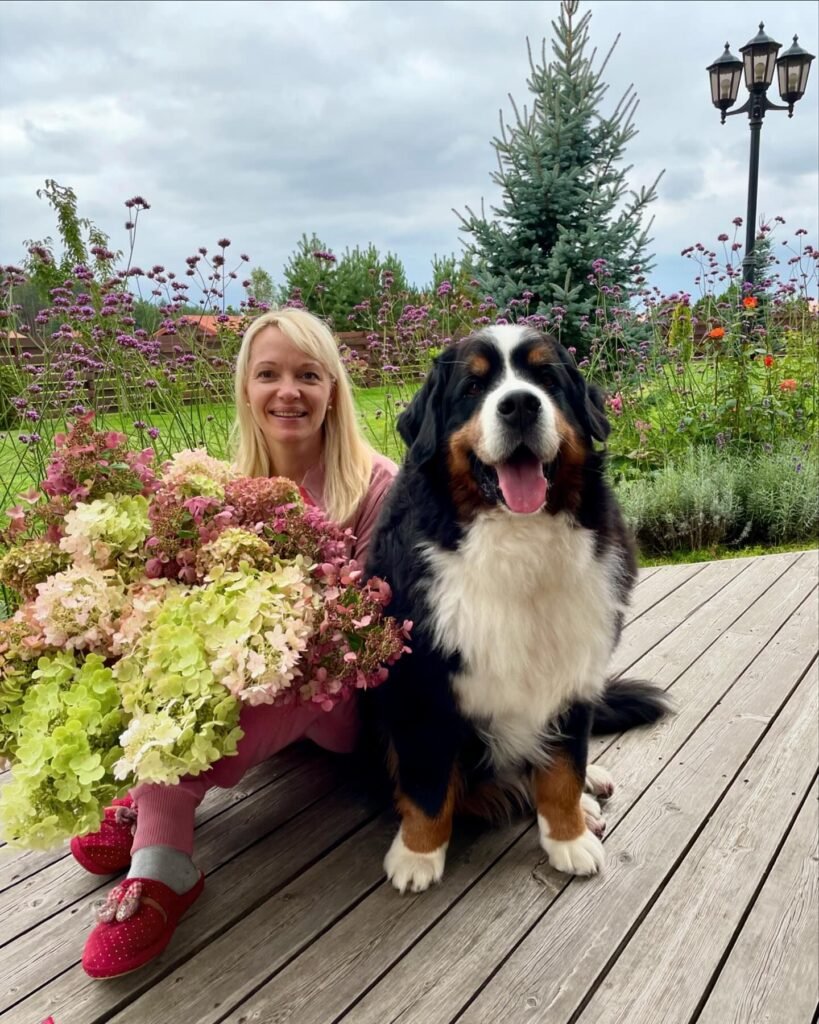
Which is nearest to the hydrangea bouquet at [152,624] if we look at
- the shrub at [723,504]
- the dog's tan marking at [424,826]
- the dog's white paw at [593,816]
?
the dog's tan marking at [424,826]

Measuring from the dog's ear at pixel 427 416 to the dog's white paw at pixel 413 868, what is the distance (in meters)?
0.92

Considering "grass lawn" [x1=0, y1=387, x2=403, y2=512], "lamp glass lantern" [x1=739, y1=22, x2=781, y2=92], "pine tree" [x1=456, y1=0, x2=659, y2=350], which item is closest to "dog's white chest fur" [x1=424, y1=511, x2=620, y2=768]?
"grass lawn" [x1=0, y1=387, x2=403, y2=512]

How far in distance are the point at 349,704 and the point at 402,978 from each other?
612 millimetres

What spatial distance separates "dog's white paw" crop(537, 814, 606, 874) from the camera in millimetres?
1654

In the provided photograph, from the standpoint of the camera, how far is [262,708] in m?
1.59

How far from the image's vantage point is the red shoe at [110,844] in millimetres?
1668

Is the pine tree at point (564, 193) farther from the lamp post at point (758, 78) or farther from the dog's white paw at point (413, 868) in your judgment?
the dog's white paw at point (413, 868)

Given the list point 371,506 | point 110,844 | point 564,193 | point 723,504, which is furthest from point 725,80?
point 110,844

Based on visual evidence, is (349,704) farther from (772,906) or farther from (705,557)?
(705,557)

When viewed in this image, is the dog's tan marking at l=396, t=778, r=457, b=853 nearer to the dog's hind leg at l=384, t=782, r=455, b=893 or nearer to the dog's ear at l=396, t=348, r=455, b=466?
the dog's hind leg at l=384, t=782, r=455, b=893

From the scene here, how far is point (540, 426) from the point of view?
4.70ft

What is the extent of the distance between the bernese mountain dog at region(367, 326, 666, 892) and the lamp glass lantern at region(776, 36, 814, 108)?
763 centimetres

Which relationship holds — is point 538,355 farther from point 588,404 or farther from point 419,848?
point 419,848

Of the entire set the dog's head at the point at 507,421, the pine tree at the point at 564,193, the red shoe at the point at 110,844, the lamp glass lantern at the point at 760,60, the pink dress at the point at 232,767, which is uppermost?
the lamp glass lantern at the point at 760,60
